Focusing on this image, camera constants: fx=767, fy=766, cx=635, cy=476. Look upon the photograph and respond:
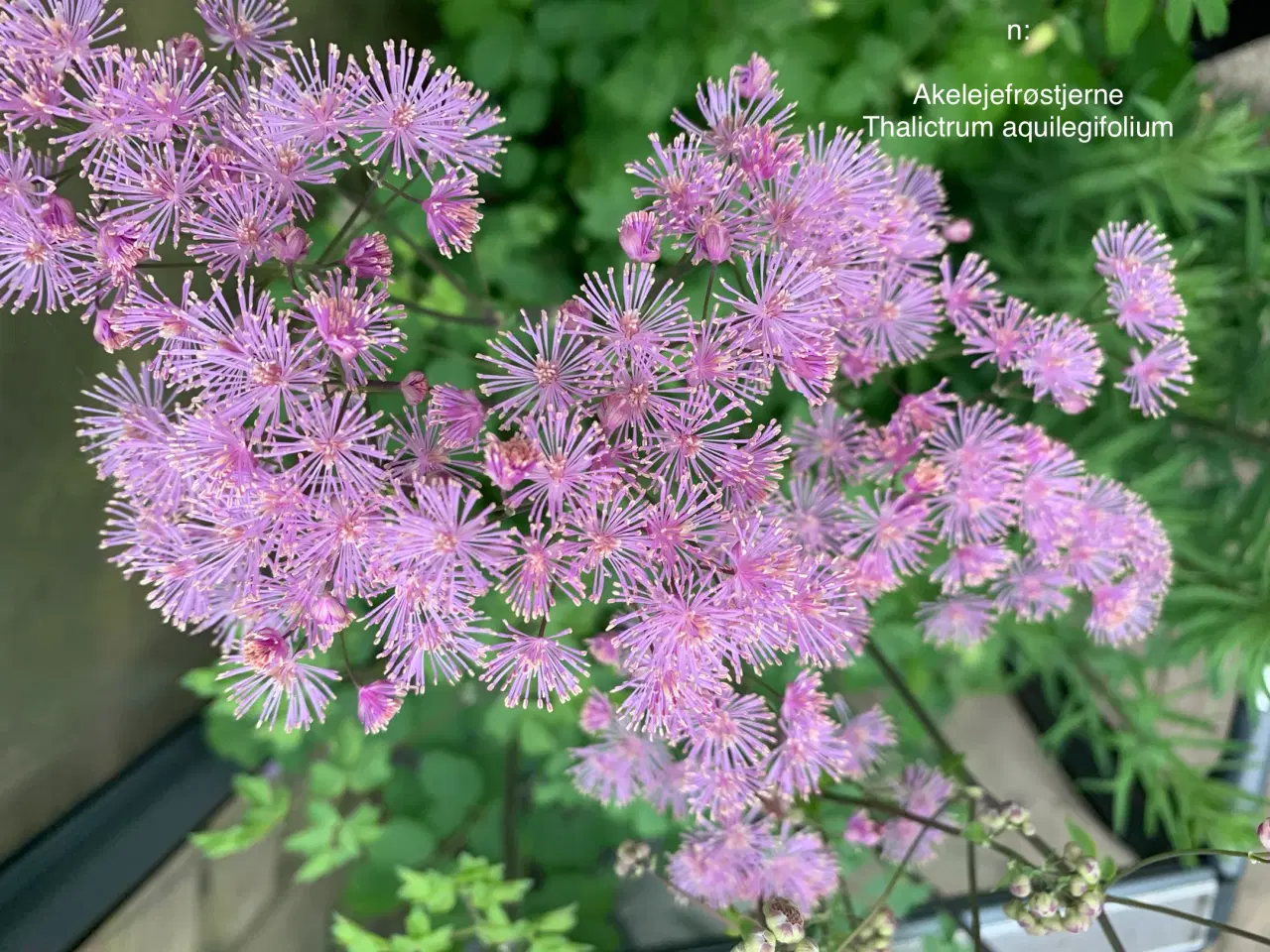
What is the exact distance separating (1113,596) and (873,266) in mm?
378

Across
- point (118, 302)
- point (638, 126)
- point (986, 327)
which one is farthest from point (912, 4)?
point (118, 302)

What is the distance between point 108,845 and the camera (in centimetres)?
84

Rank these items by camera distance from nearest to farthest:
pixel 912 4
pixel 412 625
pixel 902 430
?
pixel 412 625 → pixel 902 430 → pixel 912 4

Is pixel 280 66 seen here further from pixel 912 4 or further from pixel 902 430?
pixel 912 4

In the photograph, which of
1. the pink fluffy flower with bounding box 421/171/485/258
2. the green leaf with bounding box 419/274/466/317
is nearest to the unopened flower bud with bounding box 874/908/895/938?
the pink fluffy flower with bounding box 421/171/485/258

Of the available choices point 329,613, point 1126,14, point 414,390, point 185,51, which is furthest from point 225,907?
point 1126,14

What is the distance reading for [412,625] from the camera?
496 mm

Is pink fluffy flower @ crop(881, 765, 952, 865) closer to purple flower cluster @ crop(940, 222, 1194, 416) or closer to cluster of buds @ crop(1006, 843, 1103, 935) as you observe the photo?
cluster of buds @ crop(1006, 843, 1103, 935)


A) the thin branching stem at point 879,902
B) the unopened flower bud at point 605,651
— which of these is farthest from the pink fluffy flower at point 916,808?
the unopened flower bud at point 605,651

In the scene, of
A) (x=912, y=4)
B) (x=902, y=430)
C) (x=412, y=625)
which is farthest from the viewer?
(x=912, y=4)

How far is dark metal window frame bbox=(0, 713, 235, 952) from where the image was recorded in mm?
738

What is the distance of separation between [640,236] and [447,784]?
74 centimetres

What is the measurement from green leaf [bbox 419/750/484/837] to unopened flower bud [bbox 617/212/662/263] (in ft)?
2.32

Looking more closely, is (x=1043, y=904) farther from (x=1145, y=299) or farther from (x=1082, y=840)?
(x=1145, y=299)
